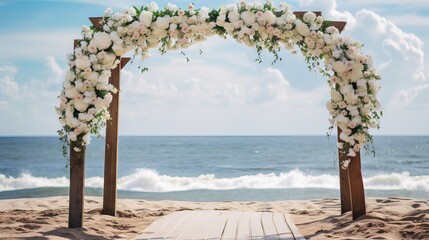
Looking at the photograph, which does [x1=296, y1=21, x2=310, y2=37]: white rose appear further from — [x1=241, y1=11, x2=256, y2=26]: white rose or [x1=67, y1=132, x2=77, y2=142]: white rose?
[x1=67, y1=132, x2=77, y2=142]: white rose

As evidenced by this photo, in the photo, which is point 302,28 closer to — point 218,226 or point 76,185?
point 218,226

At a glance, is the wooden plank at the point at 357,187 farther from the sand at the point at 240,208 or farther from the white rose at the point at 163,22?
the white rose at the point at 163,22

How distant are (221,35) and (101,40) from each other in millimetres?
1414

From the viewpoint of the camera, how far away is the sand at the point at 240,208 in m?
5.38

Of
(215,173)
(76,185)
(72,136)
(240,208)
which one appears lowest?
(215,173)

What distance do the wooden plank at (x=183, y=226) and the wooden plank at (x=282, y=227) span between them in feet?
3.17

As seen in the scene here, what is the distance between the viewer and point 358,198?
241 inches

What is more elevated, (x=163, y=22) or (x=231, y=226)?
(x=163, y=22)

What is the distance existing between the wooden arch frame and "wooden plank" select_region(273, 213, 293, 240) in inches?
34.4

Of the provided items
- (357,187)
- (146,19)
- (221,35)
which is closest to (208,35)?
(221,35)

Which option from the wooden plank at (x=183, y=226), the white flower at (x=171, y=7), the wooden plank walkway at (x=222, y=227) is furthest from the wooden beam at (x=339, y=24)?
the wooden plank at (x=183, y=226)

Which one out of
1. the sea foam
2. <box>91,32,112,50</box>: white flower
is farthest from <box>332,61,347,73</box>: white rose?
the sea foam

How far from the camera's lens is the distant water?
16.0m

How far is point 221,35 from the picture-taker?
6180 millimetres
